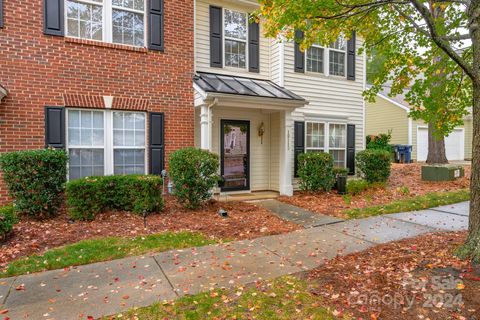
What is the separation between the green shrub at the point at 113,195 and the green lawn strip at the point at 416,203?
14.1 ft

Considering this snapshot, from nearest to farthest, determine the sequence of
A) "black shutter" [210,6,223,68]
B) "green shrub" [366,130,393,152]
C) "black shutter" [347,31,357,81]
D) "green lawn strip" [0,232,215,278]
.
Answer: "green lawn strip" [0,232,215,278] < "black shutter" [210,6,223,68] < "black shutter" [347,31,357,81] < "green shrub" [366,130,393,152]

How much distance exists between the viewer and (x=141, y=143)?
760 cm

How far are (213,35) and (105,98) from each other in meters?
3.58

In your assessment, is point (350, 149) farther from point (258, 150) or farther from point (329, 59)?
point (258, 150)

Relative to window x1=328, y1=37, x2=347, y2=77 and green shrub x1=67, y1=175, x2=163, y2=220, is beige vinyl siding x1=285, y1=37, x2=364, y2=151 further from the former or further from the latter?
green shrub x1=67, y1=175, x2=163, y2=220

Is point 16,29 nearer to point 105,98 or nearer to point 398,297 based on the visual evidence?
point 105,98

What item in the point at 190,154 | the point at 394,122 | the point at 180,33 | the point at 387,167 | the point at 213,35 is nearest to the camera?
the point at 190,154

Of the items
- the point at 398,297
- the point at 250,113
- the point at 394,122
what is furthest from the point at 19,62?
the point at 394,122

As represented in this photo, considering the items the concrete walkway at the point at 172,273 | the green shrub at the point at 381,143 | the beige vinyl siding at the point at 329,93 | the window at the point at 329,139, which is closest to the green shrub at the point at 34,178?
the concrete walkway at the point at 172,273

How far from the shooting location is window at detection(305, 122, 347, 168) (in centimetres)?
1014

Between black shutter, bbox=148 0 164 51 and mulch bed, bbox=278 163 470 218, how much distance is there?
5.23 meters

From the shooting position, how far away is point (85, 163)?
704 cm

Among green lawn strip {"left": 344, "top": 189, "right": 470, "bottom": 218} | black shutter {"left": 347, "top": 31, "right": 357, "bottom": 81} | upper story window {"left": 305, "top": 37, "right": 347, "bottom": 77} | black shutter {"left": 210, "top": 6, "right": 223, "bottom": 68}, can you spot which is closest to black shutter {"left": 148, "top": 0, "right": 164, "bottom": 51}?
black shutter {"left": 210, "top": 6, "right": 223, "bottom": 68}

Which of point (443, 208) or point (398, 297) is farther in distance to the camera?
point (443, 208)
